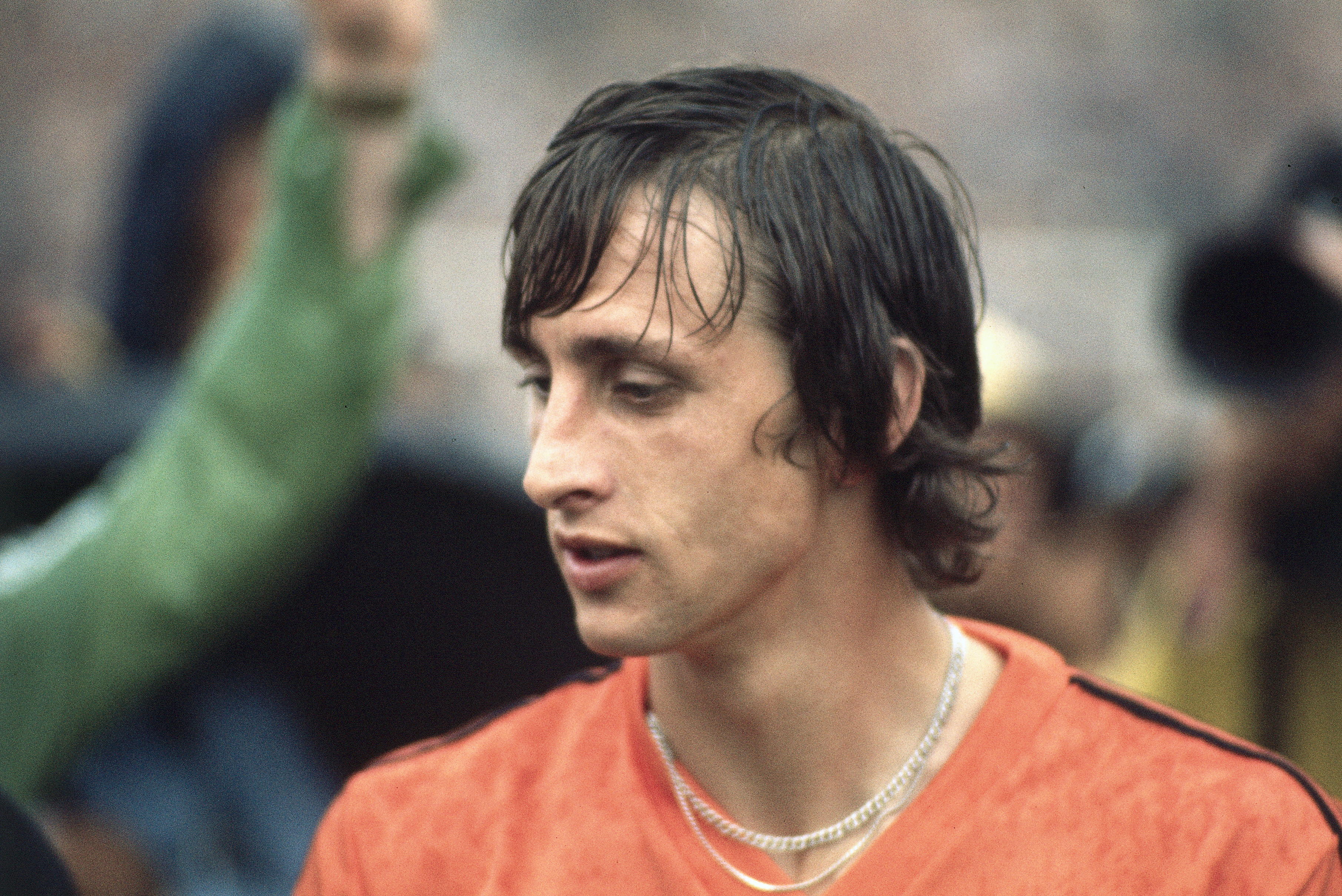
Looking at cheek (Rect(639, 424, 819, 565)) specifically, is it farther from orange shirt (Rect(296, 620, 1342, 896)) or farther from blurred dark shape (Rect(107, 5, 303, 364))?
blurred dark shape (Rect(107, 5, 303, 364))

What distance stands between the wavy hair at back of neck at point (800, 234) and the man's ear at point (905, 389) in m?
0.02

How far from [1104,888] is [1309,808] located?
275 millimetres

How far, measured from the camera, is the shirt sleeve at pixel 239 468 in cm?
288

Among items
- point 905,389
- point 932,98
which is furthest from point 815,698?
point 932,98

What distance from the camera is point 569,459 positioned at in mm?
1768

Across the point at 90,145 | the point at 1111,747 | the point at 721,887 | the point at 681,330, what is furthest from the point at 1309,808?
the point at 90,145

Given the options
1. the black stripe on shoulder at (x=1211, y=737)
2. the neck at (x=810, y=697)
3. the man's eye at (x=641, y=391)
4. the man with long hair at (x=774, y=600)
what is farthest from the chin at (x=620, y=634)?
the black stripe on shoulder at (x=1211, y=737)

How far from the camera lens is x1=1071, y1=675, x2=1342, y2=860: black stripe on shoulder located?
1.81 meters

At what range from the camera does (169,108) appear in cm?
356

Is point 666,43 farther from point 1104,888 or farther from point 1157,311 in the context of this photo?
point 1104,888

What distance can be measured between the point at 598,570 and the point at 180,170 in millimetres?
2202

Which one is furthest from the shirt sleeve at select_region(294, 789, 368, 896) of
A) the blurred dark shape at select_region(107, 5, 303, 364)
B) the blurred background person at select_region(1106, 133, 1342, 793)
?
the blurred background person at select_region(1106, 133, 1342, 793)

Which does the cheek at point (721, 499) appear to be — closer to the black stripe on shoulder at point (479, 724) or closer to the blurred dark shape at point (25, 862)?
the black stripe on shoulder at point (479, 724)

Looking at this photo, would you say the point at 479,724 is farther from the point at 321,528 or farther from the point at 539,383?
the point at 321,528
